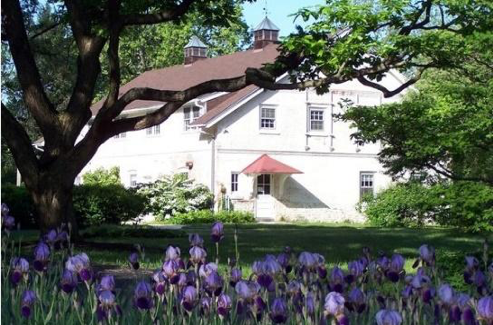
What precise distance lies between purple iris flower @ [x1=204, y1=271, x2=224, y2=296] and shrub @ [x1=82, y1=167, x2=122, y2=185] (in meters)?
36.7

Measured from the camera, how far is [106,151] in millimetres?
44656

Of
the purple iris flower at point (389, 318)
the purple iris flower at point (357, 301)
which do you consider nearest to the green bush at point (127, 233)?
the purple iris flower at point (357, 301)

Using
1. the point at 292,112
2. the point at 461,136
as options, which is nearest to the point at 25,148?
the point at 461,136

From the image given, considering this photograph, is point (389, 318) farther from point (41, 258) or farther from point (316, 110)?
point (316, 110)

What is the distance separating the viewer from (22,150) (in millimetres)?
14656

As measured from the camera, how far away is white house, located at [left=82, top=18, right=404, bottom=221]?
35.8m

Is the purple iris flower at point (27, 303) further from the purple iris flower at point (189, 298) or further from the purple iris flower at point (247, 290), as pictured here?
the purple iris flower at point (247, 290)

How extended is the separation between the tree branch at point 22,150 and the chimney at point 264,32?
2678 cm

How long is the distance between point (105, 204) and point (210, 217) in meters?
6.76

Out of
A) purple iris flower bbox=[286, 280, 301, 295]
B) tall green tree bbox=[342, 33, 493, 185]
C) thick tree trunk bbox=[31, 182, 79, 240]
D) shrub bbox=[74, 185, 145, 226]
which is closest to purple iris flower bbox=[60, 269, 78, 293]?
purple iris flower bbox=[286, 280, 301, 295]

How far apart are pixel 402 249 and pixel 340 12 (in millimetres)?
5912

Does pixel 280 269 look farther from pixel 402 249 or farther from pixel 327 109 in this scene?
pixel 327 109

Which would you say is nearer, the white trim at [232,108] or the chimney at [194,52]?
the white trim at [232,108]

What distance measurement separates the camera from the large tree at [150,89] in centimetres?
1357
